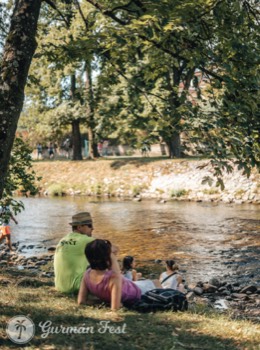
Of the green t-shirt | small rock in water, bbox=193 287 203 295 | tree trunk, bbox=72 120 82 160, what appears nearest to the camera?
the green t-shirt

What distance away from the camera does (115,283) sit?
21.4 ft

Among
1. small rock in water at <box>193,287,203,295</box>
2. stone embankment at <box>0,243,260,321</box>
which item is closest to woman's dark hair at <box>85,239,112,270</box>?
stone embankment at <box>0,243,260,321</box>

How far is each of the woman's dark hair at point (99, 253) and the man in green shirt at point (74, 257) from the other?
95cm

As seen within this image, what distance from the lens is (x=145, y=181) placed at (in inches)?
1378

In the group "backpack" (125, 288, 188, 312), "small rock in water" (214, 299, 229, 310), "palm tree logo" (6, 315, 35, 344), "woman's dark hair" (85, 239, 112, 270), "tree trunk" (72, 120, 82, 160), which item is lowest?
"small rock in water" (214, 299, 229, 310)

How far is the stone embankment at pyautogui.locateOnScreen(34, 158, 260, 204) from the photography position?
3077 centimetres

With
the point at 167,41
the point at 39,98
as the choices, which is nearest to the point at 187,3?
the point at 167,41

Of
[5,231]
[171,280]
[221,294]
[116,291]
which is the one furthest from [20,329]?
[5,231]

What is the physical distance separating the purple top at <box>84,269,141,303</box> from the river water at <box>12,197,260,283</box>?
5.53 meters

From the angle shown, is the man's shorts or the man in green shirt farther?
the man's shorts

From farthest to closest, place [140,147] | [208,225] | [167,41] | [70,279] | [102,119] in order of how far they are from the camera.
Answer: [102,119]
[208,225]
[167,41]
[70,279]
[140,147]

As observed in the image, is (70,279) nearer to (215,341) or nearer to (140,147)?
(140,147)

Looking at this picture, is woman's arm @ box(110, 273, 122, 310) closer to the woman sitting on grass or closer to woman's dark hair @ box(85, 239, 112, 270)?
the woman sitting on grass

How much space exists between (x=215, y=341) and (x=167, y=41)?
507cm
